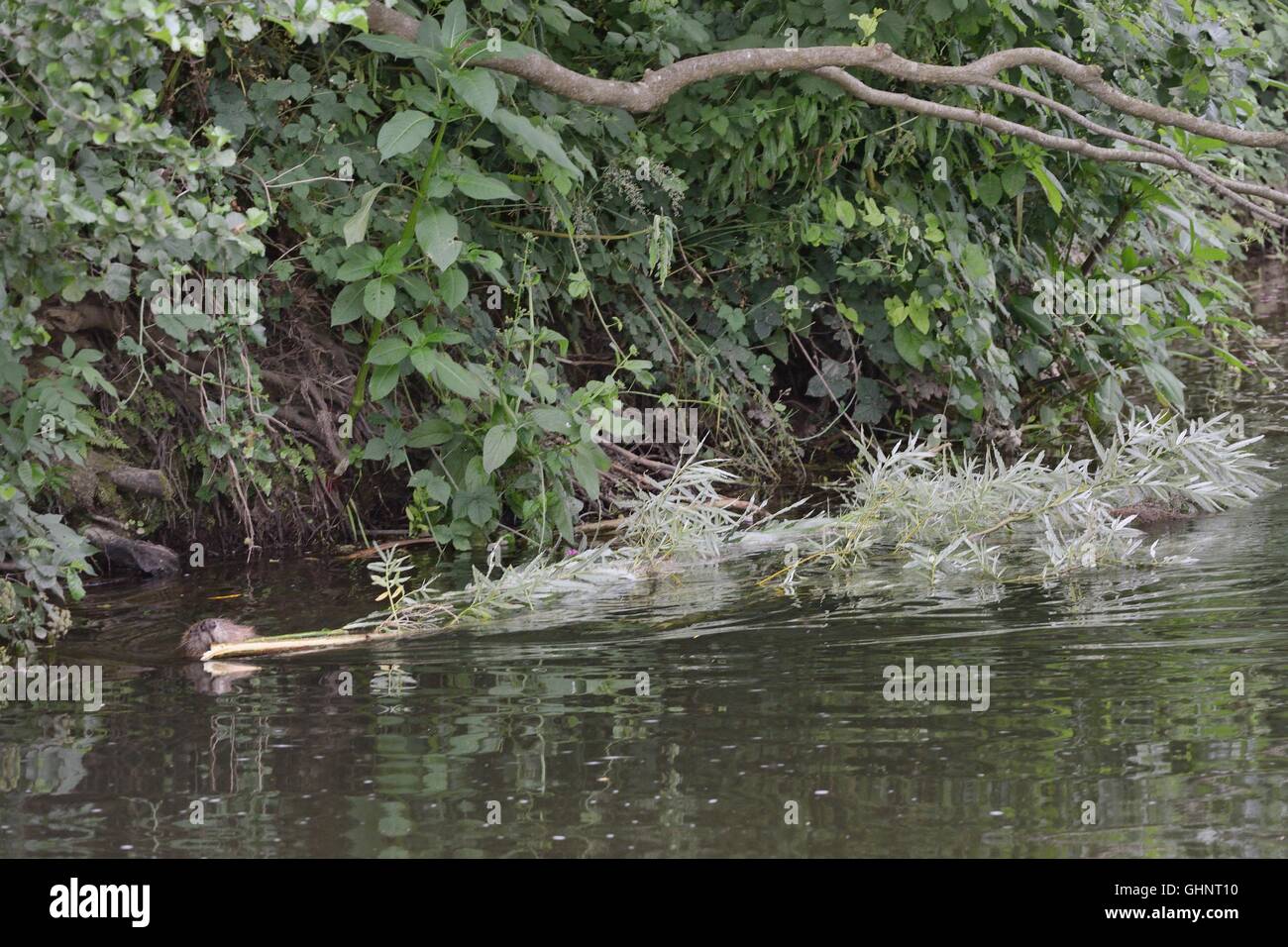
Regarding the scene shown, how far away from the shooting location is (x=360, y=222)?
542 cm

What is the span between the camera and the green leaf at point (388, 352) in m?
5.67

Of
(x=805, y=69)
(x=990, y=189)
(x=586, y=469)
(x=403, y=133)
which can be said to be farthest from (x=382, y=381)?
(x=990, y=189)

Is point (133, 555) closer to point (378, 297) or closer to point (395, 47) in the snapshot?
point (378, 297)

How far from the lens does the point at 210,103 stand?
5.72m

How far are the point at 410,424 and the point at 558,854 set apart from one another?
136 inches

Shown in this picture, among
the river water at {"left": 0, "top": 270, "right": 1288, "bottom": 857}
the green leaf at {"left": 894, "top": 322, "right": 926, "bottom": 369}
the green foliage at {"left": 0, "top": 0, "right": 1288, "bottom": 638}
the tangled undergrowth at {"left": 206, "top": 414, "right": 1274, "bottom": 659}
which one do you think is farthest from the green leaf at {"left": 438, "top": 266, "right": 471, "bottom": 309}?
the green leaf at {"left": 894, "top": 322, "right": 926, "bottom": 369}

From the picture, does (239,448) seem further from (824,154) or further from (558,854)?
(558,854)

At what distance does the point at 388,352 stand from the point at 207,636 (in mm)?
1355

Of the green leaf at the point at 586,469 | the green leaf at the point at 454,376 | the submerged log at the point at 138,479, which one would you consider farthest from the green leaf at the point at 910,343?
the submerged log at the point at 138,479

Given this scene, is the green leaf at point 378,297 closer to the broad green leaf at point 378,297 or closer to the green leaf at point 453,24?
the broad green leaf at point 378,297

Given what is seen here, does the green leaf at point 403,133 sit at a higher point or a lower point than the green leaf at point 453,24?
lower

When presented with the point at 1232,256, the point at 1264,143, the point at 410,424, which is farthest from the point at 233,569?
the point at 1232,256

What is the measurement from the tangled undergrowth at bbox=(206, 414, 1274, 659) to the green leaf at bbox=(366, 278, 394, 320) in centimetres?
88

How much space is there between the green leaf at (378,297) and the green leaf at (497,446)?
604 mm
